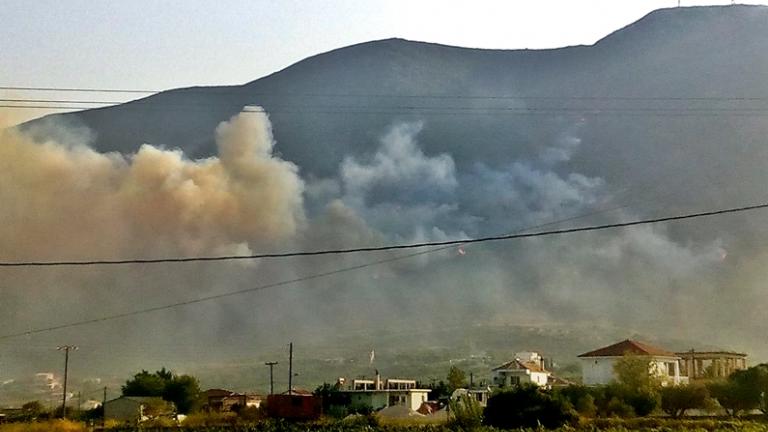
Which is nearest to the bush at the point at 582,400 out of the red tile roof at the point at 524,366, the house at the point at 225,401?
the house at the point at 225,401

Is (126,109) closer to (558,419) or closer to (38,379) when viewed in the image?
(38,379)

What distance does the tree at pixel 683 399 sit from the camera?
181 ft

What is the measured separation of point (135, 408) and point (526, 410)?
1163 inches

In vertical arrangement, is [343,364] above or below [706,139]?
below

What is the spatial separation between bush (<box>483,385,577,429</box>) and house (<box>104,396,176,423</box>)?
80.0ft

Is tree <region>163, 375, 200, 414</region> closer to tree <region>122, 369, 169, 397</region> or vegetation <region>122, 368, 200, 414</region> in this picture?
vegetation <region>122, 368, 200, 414</region>

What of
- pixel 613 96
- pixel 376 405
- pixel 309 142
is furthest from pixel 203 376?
pixel 613 96

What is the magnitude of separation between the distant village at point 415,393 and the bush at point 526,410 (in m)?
5.98

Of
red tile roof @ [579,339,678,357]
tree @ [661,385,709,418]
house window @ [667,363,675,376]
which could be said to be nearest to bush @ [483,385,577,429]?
tree @ [661,385,709,418]

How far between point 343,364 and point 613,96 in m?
86.7

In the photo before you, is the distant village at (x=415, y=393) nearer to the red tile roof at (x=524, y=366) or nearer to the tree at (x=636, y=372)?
the red tile roof at (x=524, y=366)

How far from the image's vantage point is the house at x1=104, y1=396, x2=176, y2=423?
62.6 metres

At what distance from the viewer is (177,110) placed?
19862 cm

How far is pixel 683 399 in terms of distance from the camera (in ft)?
183
